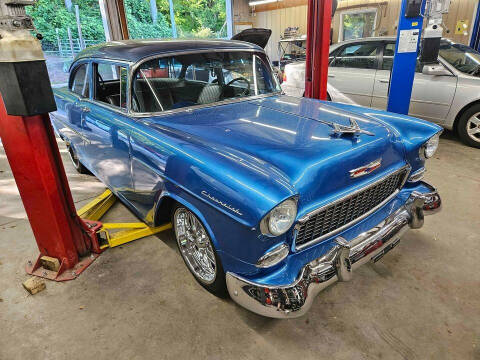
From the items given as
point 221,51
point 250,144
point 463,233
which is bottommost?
point 463,233

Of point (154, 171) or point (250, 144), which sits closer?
point (250, 144)

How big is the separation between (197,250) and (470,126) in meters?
4.78

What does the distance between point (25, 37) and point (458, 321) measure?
3024 mm

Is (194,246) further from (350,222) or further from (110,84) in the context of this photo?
(110,84)

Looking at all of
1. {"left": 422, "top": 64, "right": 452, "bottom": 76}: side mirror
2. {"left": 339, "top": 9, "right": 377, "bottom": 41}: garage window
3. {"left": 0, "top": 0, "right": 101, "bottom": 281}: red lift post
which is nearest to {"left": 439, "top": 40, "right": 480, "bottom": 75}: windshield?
{"left": 422, "top": 64, "right": 452, "bottom": 76}: side mirror

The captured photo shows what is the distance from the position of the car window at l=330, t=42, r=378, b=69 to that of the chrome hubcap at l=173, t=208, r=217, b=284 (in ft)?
15.9

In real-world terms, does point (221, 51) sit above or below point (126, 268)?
above

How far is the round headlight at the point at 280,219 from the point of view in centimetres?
154

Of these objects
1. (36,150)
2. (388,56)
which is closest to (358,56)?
(388,56)

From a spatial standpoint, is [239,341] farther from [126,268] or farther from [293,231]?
[126,268]

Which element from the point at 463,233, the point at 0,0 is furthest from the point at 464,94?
the point at 0,0

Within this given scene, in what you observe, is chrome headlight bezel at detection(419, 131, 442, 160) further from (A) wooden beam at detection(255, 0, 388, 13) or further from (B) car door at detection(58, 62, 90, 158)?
(A) wooden beam at detection(255, 0, 388, 13)

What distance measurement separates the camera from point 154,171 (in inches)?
86.3

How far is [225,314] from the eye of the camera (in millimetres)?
2088
